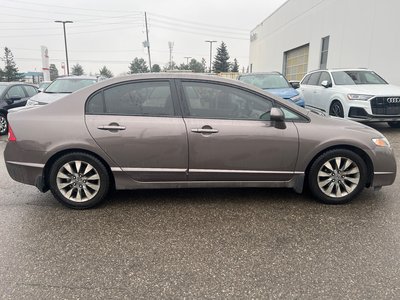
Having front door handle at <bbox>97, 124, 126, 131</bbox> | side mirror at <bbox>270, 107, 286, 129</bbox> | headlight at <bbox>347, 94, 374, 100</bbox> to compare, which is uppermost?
headlight at <bbox>347, 94, 374, 100</bbox>

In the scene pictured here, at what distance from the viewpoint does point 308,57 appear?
→ 22812mm

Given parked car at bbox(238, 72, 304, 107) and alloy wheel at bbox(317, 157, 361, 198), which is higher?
parked car at bbox(238, 72, 304, 107)

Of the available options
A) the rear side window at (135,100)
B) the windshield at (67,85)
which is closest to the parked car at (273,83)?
the windshield at (67,85)

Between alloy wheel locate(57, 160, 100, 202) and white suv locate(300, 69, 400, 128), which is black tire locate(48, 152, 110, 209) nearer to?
alloy wheel locate(57, 160, 100, 202)

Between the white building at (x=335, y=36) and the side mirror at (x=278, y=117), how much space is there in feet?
37.5

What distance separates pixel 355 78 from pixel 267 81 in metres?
2.54

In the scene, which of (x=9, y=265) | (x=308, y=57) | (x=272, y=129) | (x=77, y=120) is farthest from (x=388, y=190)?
(x=308, y=57)

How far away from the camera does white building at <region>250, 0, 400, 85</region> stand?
13203 millimetres

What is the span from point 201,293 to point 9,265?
165 centimetres

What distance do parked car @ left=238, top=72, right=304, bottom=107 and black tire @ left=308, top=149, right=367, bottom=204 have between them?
559 centimetres

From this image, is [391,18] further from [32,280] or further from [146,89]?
[32,280]

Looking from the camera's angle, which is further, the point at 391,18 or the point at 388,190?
the point at 391,18

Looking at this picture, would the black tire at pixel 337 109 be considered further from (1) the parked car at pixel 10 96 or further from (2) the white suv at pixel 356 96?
(1) the parked car at pixel 10 96

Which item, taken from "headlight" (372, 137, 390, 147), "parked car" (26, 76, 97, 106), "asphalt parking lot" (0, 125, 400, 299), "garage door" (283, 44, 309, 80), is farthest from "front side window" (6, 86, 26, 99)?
"garage door" (283, 44, 309, 80)
